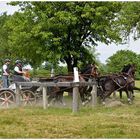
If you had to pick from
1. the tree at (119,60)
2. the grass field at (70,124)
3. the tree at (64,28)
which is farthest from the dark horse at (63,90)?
the tree at (119,60)

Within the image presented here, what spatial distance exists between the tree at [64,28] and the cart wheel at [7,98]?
8842 millimetres

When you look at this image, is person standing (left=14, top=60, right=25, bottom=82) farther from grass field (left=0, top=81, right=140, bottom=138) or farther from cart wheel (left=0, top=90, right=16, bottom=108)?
grass field (left=0, top=81, right=140, bottom=138)

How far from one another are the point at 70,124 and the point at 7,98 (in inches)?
234

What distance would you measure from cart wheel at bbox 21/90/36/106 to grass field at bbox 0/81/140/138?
263 cm

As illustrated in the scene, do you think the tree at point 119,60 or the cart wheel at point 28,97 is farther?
the tree at point 119,60

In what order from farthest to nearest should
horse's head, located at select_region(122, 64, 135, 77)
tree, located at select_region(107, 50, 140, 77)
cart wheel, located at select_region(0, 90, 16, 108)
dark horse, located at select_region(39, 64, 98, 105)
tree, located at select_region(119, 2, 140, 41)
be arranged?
tree, located at select_region(107, 50, 140, 77) < tree, located at select_region(119, 2, 140, 41) < horse's head, located at select_region(122, 64, 135, 77) < dark horse, located at select_region(39, 64, 98, 105) < cart wheel, located at select_region(0, 90, 16, 108)

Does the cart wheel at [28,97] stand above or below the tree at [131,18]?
below

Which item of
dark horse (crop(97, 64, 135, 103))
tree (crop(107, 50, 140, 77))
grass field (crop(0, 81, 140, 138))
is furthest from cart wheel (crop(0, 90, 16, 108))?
tree (crop(107, 50, 140, 77))

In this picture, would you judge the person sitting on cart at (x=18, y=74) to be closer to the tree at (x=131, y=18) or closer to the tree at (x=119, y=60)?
the tree at (x=131, y=18)

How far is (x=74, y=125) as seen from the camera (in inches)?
438

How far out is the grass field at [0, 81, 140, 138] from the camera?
32.1 feet

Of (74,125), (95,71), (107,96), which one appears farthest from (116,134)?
(95,71)

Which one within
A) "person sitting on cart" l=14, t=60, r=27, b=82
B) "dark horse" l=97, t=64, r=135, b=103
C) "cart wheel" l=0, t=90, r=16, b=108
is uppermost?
"person sitting on cart" l=14, t=60, r=27, b=82

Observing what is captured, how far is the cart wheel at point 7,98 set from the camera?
1662cm
